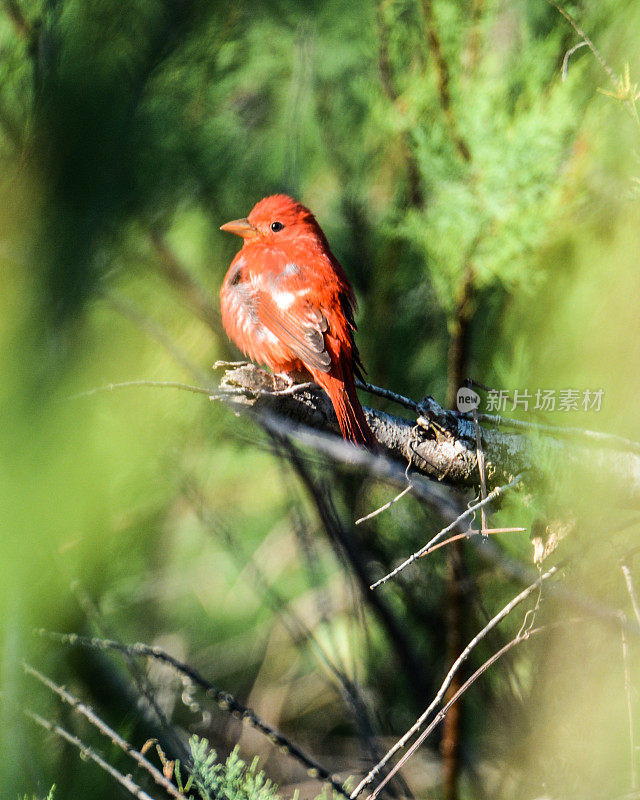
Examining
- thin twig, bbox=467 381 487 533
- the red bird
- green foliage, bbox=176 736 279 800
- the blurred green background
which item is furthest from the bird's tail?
green foliage, bbox=176 736 279 800

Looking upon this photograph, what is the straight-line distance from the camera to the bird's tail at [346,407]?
2.40 ft

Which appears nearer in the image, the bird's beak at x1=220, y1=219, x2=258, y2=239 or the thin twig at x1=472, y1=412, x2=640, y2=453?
the thin twig at x1=472, y1=412, x2=640, y2=453

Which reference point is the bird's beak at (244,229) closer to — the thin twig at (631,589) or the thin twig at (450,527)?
the thin twig at (450,527)

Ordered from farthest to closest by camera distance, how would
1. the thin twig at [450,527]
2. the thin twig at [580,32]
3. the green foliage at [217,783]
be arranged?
1. the thin twig at [580,32]
2. the green foliage at [217,783]
3. the thin twig at [450,527]

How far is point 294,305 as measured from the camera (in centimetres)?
80

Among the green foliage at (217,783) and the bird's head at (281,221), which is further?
the bird's head at (281,221)

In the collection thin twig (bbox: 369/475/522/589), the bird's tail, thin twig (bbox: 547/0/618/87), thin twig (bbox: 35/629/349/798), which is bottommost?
thin twig (bbox: 35/629/349/798)

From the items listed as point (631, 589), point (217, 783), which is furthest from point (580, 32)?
point (217, 783)

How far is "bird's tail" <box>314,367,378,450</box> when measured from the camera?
732mm

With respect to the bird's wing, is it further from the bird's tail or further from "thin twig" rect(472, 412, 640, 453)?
"thin twig" rect(472, 412, 640, 453)

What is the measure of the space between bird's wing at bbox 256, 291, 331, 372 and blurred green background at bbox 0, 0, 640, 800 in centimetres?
18

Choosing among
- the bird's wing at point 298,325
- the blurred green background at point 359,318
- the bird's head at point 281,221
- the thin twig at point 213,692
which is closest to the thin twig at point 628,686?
the blurred green background at point 359,318

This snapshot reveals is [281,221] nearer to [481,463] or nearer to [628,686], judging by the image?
[481,463]

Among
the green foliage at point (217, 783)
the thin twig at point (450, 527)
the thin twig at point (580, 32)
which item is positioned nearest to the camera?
the thin twig at point (450, 527)
